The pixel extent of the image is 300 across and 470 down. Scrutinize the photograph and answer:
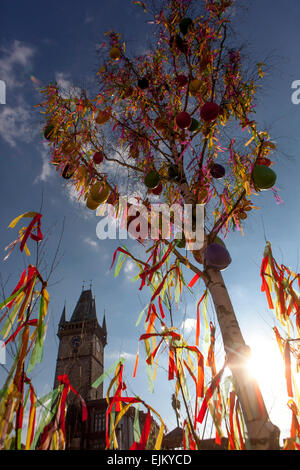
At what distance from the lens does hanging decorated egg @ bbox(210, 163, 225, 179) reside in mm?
2447

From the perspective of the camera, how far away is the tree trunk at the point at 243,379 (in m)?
1.16

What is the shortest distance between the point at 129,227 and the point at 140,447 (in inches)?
60.9

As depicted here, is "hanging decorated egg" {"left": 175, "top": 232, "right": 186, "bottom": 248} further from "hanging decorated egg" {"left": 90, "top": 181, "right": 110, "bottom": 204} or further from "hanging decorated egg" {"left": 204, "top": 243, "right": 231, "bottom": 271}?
"hanging decorated egg" {"left": 90, "top": 181, "right": 110, "bottom": 204}

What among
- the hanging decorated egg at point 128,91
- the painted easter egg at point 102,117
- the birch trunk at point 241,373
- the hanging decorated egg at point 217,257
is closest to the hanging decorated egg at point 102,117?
the painted easter egg at point 102,117

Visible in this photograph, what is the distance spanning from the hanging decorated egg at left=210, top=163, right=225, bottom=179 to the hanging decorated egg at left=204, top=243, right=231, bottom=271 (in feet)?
3.17

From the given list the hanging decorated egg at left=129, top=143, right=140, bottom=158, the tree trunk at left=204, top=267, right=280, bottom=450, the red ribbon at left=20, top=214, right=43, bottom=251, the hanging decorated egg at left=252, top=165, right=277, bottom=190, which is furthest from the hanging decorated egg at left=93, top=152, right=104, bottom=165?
the tree trunk at left=204, top=267, right=280, bottom=450

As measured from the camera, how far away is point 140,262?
1.97 m

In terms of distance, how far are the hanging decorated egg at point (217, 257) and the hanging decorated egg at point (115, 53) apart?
8.03 ft

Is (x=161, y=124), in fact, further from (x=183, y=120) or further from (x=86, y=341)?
(x=86, y=341)

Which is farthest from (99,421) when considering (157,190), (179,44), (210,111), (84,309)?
(179,44)

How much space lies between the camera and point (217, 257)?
5.68ft

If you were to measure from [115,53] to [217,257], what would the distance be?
2.57 m
